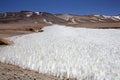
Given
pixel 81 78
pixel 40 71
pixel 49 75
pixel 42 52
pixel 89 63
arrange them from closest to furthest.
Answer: pixel 81 78 < pixel 49 75 < pixel 40 71 < pixel 89 63 < pixel 42 52

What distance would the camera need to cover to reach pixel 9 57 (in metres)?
15.5

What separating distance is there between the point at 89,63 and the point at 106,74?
91.8 inches

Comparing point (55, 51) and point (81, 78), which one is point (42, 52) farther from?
point (81, 78)

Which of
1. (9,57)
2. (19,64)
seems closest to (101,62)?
(19,64)

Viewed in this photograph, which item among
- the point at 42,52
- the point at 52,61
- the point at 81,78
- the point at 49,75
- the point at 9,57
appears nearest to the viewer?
the point at 81,78

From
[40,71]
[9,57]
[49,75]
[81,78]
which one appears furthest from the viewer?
[9,57]

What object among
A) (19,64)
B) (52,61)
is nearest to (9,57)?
(19,64)

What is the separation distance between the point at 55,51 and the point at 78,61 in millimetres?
3893

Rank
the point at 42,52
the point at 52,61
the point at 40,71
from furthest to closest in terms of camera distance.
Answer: the point at 42,52, the point at 52,61, the point at 40,71

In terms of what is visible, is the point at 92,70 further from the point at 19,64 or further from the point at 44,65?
the point at 19,64

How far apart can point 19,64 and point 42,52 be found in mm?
3537

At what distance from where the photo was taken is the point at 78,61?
13875mm

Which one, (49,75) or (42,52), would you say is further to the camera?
(42,52)

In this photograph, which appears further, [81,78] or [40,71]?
[40,71]
